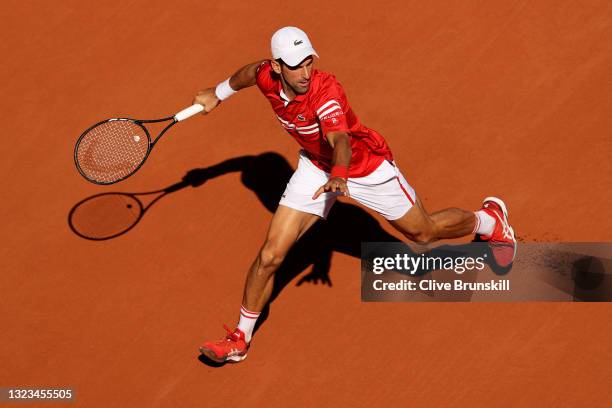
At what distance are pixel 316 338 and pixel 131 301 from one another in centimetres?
174

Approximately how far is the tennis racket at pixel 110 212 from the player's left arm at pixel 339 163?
2703 mm

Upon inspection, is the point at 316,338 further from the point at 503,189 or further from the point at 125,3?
the point at 125,3

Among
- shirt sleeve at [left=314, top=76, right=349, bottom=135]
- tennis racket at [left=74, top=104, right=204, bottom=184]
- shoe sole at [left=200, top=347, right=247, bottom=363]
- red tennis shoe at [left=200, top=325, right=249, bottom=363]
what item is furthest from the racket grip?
shoe sole at [left=200, top=347, right=247, bottom=363]

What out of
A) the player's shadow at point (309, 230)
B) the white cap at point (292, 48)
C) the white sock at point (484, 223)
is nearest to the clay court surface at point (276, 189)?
the player's shadow at point (309, 230)

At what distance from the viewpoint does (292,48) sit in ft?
25.6

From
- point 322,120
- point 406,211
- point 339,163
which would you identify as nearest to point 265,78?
point 322,120

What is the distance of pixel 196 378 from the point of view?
8.64 metres

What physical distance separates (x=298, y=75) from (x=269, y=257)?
158cm

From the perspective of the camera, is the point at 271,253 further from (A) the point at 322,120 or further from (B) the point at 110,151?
(B) the point at 110,151

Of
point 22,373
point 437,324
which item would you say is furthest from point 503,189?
point 22,373

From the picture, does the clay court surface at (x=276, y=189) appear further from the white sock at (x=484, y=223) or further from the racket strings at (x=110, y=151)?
the racket strings at (x=110, y=151)

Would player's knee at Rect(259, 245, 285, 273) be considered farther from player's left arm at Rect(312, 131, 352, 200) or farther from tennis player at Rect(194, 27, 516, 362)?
player's left arm at Rect(312, 131, 352, 200)

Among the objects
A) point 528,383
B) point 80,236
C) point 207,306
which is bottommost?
point 528,383

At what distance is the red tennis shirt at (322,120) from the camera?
7.94 meters
